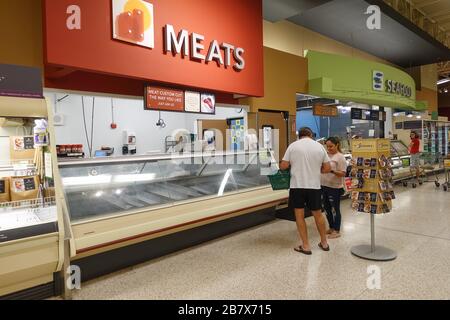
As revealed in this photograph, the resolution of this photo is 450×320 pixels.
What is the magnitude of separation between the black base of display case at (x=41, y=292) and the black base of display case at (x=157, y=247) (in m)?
0.25

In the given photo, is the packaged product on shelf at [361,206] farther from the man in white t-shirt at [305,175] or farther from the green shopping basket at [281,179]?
the green shopping basket at [281,179]

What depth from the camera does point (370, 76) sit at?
28.8 feet

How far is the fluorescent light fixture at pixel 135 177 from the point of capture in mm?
3840

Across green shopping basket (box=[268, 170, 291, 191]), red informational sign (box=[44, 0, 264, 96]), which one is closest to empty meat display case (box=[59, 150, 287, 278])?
green shopping basket (box=[268, 170, 291, 191])

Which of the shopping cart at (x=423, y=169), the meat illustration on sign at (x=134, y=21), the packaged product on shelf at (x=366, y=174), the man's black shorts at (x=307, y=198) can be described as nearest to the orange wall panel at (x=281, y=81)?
the meat illustration on sign at (x=134, y=21)

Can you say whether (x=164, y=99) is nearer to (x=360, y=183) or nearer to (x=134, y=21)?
(x=134, y=21)

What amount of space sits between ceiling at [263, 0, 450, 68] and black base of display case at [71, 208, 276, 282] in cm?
425

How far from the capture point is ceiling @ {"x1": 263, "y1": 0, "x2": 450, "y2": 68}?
6.66 meters

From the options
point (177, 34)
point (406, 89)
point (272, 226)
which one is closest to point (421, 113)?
point (406, 89)

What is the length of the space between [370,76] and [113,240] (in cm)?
817

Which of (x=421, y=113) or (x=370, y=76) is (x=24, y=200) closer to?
(x=370, y=76)

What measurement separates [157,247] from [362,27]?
7978 millimetres

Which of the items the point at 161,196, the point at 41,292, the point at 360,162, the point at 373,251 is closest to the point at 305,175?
the point at 360,162

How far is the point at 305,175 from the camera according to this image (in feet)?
12.8
